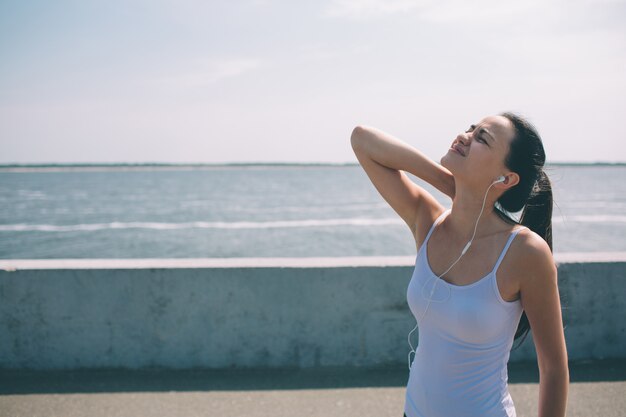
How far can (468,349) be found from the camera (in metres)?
1.75

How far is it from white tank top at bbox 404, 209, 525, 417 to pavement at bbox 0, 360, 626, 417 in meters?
2.04

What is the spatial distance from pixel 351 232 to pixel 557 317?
29255mm

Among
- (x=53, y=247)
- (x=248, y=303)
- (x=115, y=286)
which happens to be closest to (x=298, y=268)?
(x=248, y=303)

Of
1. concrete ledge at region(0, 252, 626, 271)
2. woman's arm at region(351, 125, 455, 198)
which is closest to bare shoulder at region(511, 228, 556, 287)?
woman's arm at region(351, 125, 455, 198)

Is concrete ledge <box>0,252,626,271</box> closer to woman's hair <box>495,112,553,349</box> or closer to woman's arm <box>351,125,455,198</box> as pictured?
woman's arm <box>351,125,455,198</box>

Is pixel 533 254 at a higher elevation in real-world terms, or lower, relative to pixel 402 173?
lower

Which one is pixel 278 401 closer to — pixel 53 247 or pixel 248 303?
pixel 248 303

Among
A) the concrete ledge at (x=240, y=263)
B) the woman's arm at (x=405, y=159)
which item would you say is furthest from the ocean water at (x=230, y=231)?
the woman's arm at (x=405, y=159)

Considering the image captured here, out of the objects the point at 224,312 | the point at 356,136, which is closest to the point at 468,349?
the point at 356,136

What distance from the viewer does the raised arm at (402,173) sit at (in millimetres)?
2221

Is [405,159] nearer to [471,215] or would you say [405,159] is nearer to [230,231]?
[471,215]

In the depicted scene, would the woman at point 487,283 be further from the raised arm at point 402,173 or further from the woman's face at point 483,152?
the raised arm at point 402,173

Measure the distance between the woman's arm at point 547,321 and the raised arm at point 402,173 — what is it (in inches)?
22.8

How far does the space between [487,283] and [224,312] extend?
304 centimetres
